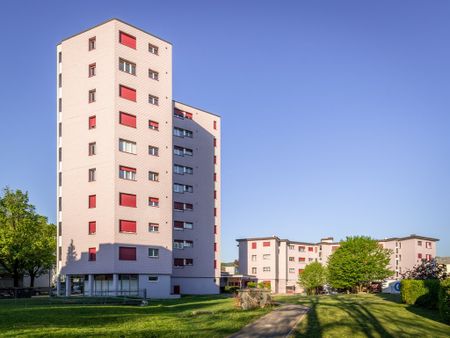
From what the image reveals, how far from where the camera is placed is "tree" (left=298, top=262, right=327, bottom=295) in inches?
3762

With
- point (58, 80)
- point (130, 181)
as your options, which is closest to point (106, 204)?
point (130, 181)

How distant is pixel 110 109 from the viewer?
51.9m

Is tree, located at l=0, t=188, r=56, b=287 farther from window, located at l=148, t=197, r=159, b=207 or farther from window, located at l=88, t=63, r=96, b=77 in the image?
window, located at l=88, t=63, r=96, b=77

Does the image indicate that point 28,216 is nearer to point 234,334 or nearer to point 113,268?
point 113,268

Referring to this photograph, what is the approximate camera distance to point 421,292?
3056cm

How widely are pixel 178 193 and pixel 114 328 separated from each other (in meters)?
50.0

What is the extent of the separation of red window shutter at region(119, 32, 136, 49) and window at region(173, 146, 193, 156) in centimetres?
1907

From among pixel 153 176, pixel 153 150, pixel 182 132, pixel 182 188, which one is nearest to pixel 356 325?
pixel 153 176

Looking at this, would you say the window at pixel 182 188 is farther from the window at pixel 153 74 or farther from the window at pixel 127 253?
the window at pixel 127 253

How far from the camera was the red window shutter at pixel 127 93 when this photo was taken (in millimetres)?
52916

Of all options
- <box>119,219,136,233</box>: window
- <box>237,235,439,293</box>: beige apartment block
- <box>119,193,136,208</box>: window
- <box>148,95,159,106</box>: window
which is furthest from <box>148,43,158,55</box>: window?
<box>237,235,439,293</box>: beige apartment block

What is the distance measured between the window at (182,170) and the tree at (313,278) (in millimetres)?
37492

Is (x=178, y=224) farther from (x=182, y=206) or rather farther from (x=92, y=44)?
(x=92, y=44)

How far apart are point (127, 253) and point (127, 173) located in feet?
27.2
